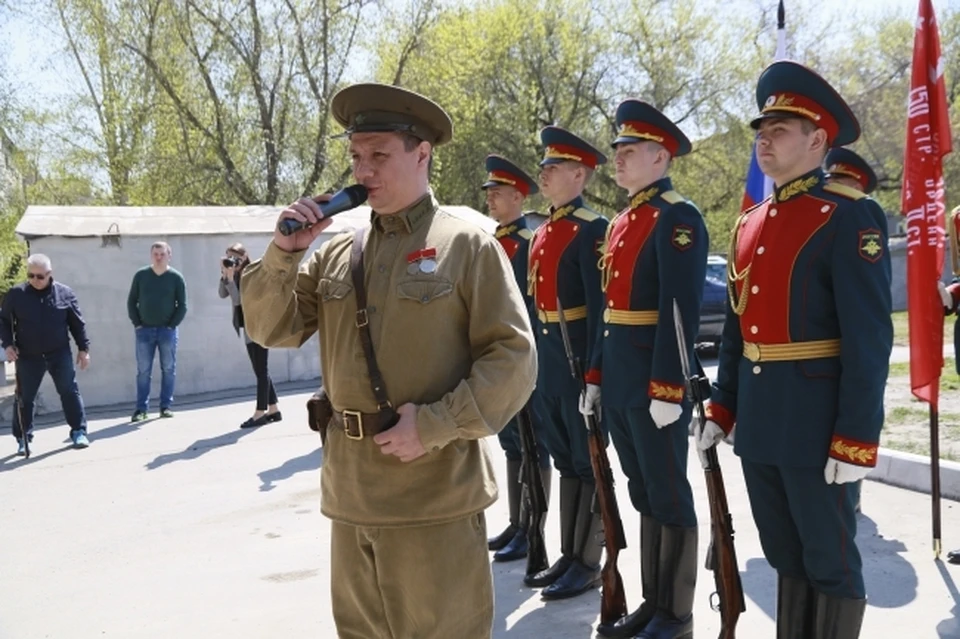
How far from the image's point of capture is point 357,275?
2.79m

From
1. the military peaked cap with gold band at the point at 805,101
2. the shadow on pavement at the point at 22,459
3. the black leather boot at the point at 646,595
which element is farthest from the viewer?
the shadow on pavement at the point at 22,459

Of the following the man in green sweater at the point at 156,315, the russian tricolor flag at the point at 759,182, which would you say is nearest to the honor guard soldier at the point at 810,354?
the russian tricolor flag at the point at 759,182

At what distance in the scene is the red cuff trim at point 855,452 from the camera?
2.95m

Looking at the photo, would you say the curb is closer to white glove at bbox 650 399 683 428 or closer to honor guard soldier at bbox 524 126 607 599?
honor guard soldier at bbox 524 126 607 599

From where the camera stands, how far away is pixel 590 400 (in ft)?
14.2

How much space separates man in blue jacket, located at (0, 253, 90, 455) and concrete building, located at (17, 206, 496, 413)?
2.50m

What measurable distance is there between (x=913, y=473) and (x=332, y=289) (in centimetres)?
486

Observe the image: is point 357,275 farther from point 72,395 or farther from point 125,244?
point 125,244

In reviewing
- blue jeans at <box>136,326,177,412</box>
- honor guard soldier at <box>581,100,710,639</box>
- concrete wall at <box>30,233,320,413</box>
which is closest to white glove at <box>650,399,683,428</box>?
honor guard soldier at <box>581,100,710,639</box>

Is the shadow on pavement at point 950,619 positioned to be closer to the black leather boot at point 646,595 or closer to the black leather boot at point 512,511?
the black leather boot at point 646,595

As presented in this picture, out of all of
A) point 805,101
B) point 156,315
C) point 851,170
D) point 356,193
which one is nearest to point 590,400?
point 805,101

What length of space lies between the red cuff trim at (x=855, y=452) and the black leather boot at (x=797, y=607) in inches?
19.9

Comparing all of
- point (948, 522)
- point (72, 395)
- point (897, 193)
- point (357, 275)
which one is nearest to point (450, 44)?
point (897, 193)

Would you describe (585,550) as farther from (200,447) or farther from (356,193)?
(200,447)
